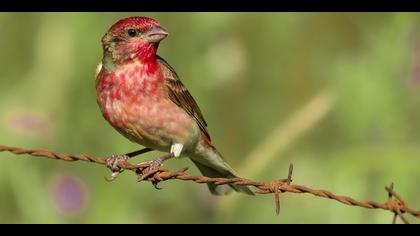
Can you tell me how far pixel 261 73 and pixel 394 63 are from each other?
1.69 m

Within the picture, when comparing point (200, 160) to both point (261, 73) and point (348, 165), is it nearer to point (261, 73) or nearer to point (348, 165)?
point (348, 165)

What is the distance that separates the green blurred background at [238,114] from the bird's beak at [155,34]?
A: 6.34 feet

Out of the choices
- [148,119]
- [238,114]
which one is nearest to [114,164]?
[148,119]

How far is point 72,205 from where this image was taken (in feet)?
29.9

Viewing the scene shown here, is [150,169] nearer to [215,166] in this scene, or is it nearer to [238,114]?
[215,166]

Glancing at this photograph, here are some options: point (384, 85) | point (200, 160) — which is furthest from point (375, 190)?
point (200, 160)

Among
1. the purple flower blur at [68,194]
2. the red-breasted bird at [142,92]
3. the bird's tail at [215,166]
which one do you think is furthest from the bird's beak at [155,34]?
the purple flower blur at [68,194]

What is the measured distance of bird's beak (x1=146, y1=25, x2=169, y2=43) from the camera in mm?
7336

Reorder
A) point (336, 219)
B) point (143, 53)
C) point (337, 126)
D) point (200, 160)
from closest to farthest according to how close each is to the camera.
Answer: point (143, 53)
point (200, 160)
point (336, 219)
point (337, 126)

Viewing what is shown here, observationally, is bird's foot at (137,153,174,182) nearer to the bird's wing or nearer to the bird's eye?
the bird's wing

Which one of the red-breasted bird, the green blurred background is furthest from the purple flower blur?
the red-breasted bird

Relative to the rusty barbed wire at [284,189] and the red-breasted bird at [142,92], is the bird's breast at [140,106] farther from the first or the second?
the rusty barbed wire at [284,189]

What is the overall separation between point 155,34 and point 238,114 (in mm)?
3476

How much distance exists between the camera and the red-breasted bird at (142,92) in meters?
7.39
